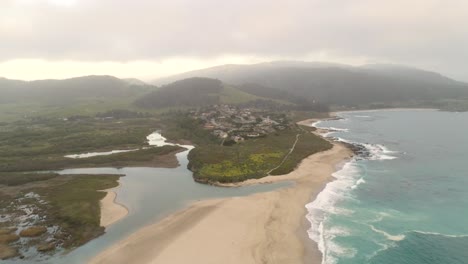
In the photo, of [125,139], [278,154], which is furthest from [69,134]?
[278,154]

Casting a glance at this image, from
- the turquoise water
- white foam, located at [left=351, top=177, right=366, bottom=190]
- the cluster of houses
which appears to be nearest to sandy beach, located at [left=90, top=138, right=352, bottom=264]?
the turquoise water

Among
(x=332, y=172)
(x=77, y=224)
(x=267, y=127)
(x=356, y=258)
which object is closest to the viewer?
(x=356, y=258)

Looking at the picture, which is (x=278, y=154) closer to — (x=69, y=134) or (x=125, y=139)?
(x=125, y=139)

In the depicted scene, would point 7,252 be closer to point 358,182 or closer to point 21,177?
point 21,177

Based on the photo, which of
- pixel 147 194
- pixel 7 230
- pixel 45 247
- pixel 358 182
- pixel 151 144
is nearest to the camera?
pixel 45 247

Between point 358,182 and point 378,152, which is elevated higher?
point 378,152

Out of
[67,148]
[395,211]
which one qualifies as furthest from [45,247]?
[67,148]
